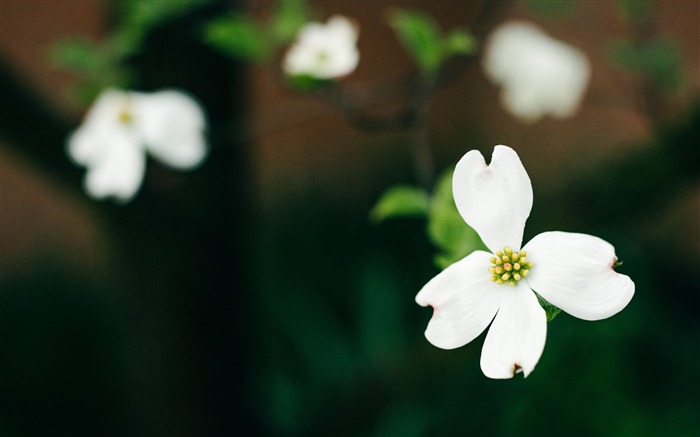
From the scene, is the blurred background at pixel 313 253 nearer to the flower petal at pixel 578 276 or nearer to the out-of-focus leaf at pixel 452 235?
the out-of-focus leaf at pixel 452 235

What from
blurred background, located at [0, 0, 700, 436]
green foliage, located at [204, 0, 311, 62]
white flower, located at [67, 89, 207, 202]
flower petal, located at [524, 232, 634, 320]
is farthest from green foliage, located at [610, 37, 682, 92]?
flower petal, located at [524, 232, 634, 320]

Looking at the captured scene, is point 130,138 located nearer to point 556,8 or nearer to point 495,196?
point 495,196

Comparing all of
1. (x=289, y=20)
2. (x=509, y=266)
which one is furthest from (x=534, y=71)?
(x=509, y=266)

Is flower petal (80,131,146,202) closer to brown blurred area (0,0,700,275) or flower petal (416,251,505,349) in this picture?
flower petal (416,251,505,349)

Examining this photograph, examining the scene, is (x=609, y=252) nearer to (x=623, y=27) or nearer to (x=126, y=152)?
(x=126, y=152)

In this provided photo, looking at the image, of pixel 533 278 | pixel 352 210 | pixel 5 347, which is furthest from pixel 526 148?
pixel 533 278

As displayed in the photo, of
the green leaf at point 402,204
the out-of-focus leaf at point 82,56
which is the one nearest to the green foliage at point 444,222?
the green leaf at point 402,204
